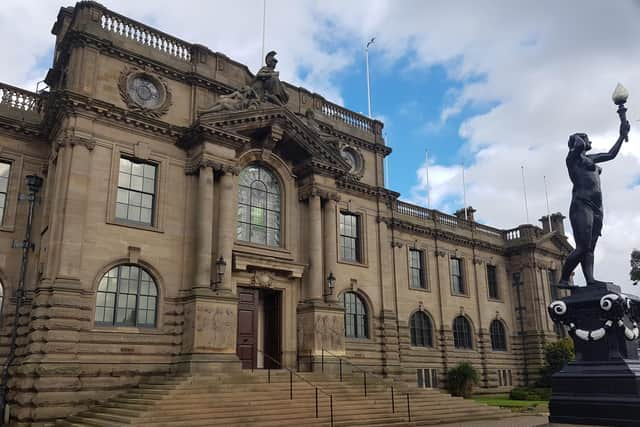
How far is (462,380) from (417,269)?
709cm

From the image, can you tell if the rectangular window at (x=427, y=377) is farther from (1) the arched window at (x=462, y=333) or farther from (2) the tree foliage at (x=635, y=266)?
(2) the tree foliage at (x=635, y=266)

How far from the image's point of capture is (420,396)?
73.2 ft

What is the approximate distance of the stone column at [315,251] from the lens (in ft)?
80.5

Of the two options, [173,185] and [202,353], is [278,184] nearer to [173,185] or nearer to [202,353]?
[173,185]

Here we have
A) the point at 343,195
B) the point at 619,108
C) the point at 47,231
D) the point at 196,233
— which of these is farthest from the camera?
the point at 343,195

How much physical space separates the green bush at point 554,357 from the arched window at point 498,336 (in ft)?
9.07

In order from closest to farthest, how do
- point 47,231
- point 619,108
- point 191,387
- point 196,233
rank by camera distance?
point 619,108
point 191,387
point 47,231
point 196,233

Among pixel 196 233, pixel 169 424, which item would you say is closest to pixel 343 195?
pixel 196 233

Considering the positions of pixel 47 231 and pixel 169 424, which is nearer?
pixel 169 424

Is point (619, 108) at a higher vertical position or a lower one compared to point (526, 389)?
higher

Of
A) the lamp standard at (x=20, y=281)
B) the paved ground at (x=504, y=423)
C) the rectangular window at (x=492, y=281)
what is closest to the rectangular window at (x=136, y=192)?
the lamp standard at (x=20, y=281)

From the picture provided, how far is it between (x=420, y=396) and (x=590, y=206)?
41.4 feet

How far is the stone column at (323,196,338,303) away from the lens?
82.6 feet

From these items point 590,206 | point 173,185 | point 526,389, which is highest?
point 173,185
